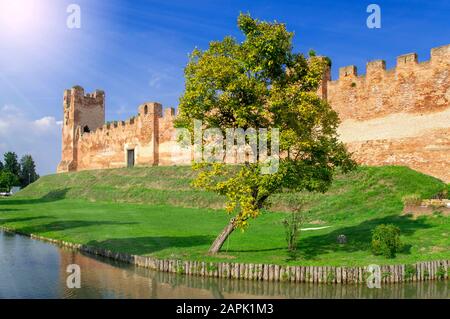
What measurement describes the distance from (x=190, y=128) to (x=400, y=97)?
20.3 m

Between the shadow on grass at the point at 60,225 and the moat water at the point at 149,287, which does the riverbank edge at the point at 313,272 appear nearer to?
the moat water at the point at 149,287

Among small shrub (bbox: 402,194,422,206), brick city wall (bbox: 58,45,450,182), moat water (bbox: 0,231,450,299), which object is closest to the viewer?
moat water (bbox: 0,231,450,299)

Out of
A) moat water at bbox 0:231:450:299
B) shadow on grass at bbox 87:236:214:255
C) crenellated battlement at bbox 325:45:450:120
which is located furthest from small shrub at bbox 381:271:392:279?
crenellated battlement at bbox 325:45:450:120

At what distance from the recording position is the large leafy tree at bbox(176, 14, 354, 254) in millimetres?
16031

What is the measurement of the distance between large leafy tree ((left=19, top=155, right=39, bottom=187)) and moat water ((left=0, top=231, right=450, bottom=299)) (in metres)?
90.9

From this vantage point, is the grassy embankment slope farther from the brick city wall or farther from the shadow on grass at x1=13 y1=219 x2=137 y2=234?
the brick city wall

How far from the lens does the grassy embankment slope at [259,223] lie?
1758 cm

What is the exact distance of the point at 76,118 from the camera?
70.4 m

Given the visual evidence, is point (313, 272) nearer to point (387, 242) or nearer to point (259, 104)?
point (387, 242)

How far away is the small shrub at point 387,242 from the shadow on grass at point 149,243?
6.85m

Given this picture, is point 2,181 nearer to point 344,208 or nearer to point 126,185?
point 126,185

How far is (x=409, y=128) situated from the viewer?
103 ft
